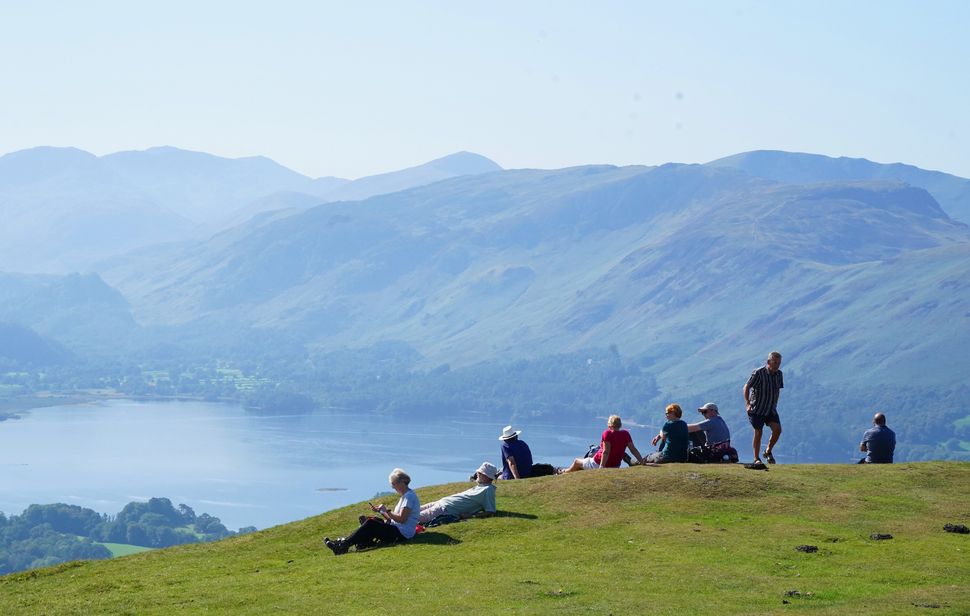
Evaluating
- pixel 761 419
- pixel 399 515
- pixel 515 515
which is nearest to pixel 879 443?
pixel 761 419

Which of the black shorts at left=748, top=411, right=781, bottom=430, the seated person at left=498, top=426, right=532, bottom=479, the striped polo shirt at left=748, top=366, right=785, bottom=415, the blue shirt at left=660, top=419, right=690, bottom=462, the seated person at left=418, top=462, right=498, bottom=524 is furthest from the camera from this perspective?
the black shorts at left=748, top=411, right=781, bottom=430

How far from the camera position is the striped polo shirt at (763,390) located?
30422 millimetres

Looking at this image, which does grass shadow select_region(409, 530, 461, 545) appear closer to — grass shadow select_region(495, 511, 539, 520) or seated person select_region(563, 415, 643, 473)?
grass shadow select_region(495, 511, 539, 520)

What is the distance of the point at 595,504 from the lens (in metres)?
25.9

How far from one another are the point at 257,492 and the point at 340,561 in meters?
177

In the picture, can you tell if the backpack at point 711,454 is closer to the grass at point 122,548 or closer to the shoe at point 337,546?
the shoe at point 337,546

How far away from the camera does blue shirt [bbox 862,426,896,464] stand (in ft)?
106

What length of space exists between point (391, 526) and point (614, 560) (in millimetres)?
4636

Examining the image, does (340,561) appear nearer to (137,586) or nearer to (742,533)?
(137,586)

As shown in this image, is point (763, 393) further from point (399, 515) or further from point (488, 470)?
point (399, 515)

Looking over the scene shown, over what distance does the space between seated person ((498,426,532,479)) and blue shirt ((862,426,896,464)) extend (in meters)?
9.41

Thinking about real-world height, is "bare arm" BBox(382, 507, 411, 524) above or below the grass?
above

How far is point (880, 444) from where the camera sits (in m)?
32.2

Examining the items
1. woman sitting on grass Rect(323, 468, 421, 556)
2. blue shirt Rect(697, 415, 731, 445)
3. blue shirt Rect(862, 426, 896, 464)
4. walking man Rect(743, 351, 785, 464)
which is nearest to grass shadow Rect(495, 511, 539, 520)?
woman sitting on grass Rect(323, 468, 421, 556)
